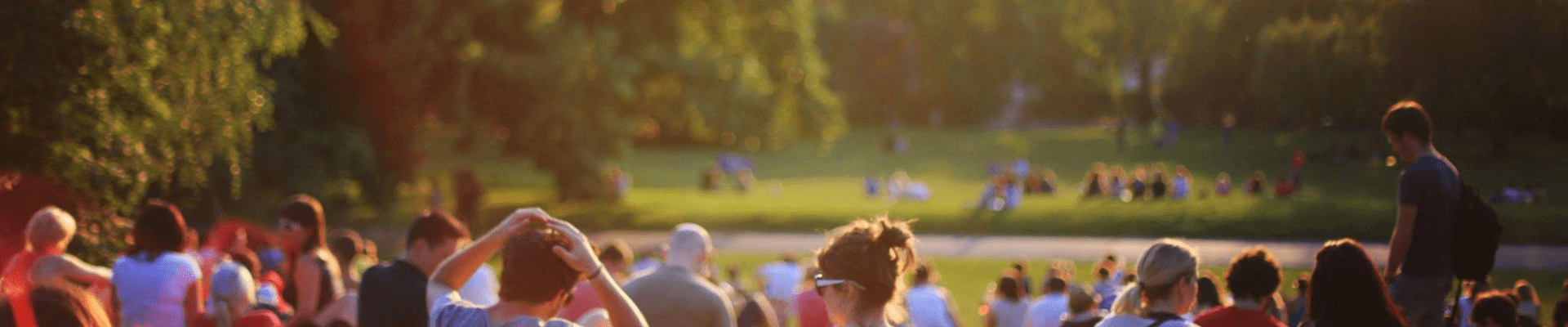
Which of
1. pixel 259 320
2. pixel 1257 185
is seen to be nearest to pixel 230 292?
pixel 259 320

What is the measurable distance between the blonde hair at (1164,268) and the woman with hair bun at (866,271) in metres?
0.89

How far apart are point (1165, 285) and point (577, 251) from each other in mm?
1882

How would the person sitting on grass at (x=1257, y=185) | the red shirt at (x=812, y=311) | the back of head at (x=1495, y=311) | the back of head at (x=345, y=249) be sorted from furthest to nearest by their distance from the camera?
the person sitting on grass at (x=1257, y=185), the red shirt at (x=812, y=311), the back of head at (x=345, y=249), the back of head at (x=1495, y=311)

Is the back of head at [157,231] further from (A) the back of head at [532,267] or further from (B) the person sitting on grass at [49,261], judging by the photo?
(A) the back of head at [532,267]

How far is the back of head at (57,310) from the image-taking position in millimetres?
5348

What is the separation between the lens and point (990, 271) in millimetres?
20359

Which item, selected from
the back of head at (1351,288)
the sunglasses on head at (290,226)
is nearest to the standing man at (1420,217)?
the back of head at (1351,288)

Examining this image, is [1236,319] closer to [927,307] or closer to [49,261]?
[927,307]

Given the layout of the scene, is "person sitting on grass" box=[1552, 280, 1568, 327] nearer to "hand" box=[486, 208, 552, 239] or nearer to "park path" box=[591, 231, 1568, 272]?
"hand" box=[486, 208, 552, 239]

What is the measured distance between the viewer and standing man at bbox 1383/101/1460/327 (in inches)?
228

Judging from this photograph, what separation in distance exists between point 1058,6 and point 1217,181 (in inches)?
687

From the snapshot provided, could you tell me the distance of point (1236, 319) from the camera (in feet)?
15.6

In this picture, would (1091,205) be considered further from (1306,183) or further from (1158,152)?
(1158,152)

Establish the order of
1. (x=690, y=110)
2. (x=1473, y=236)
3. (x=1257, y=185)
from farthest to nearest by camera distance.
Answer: (x=690, y=110), (x=1257, y=185), (x=1473, y=236)
